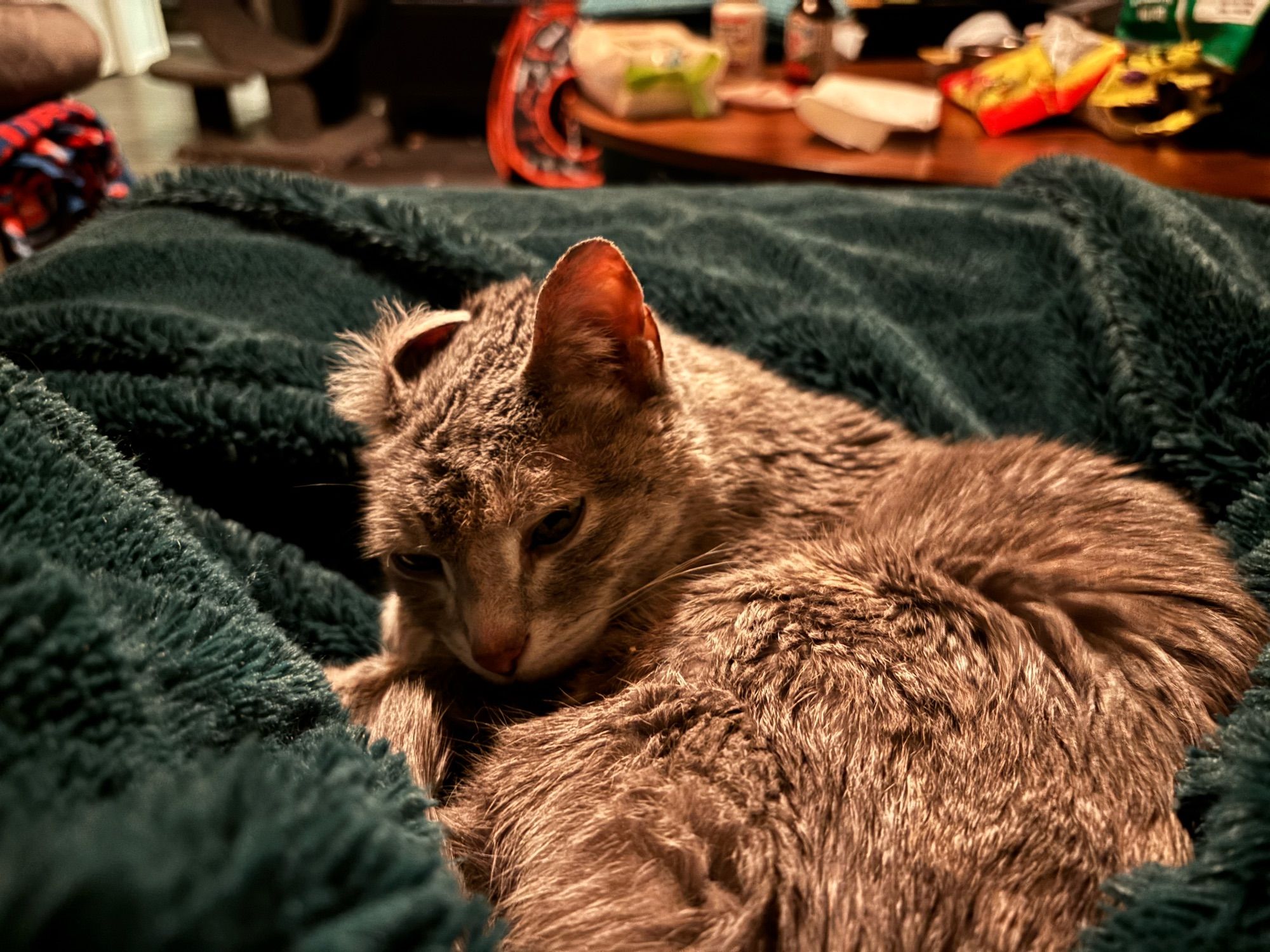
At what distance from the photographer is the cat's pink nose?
1.04m

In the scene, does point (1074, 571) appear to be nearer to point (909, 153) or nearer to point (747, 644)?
point (747, 644)

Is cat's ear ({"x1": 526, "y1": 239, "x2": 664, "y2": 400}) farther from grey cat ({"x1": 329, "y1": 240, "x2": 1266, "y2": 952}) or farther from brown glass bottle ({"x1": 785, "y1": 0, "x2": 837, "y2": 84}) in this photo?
brown glass bottle ({"x1": 785, "y1": 0, "x2": 837, "y2": 84})

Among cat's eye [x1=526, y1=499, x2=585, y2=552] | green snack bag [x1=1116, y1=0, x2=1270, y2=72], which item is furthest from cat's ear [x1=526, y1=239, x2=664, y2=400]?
green snack bag [x1=1116, y1=0, x2=1270, y2=72]

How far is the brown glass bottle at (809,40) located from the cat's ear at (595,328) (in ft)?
8.81

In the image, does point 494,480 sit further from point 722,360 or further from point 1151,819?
point 1151,819

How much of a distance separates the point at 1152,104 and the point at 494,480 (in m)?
2.42

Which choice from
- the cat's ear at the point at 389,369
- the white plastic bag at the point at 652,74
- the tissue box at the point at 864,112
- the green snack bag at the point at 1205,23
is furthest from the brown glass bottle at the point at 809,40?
the cat's ear at the point at 389,369

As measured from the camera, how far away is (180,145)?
4113mm

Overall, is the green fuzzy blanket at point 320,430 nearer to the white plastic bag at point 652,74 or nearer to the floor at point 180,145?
the white plastic bag at point 652,74

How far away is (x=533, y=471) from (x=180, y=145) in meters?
4.00

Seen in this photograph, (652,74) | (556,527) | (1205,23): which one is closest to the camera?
(556,527)

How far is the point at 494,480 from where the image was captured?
1.04 m

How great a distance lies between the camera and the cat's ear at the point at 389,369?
3.90 ft

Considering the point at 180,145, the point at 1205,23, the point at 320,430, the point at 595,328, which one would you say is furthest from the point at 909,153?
the point at 180,145
